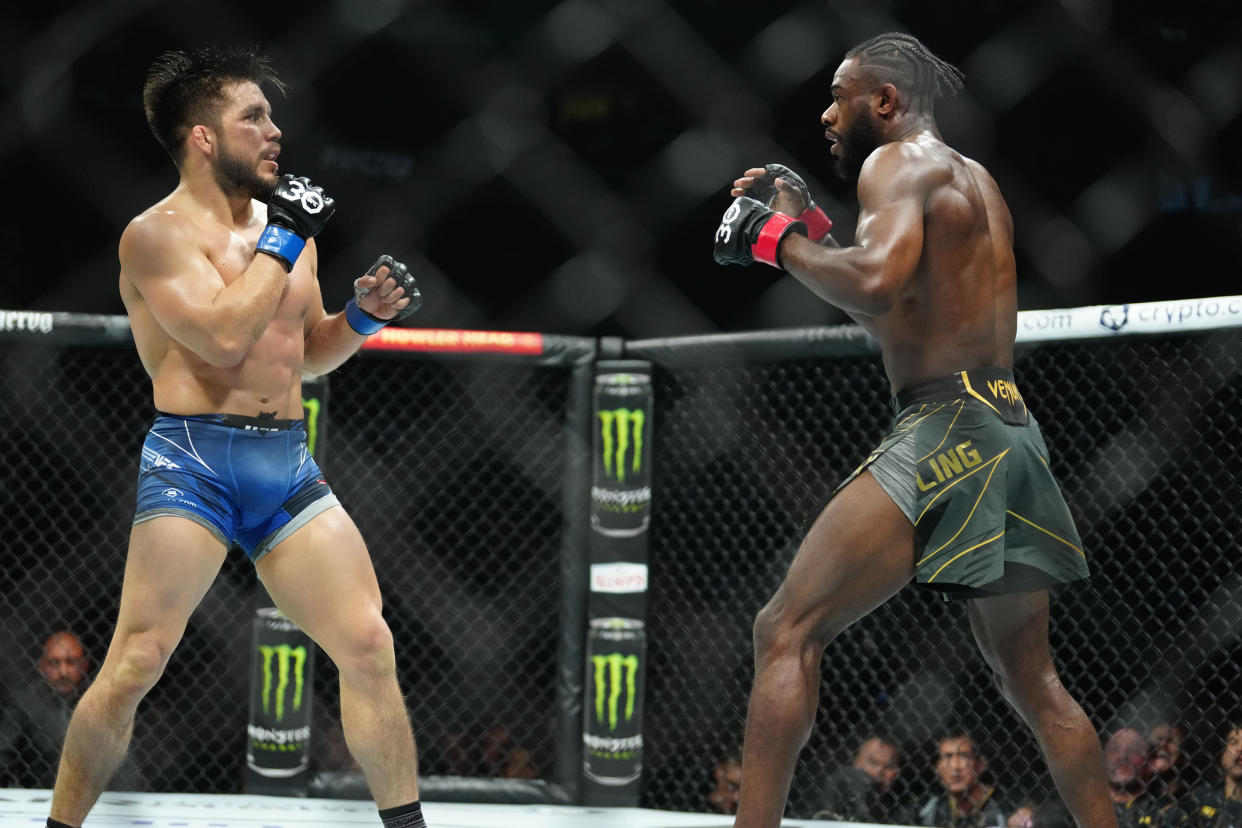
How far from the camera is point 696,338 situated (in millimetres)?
3074

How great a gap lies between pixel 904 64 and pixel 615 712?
1.64 m

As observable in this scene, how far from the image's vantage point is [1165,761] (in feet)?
9.79

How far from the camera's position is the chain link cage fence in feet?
12.3

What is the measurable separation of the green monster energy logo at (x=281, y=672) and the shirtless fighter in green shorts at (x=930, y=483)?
1405 millimetres

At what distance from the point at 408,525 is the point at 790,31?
2.38 m

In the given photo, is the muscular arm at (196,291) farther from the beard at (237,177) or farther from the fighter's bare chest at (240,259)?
the beard at (237,177)

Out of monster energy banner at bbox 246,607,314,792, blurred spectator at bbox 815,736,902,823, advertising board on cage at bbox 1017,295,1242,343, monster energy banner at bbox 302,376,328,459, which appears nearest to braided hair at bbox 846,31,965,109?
advertising board on cage at bbox 1017,295,1242,343

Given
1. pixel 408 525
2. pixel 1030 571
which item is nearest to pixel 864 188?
pixel 1030 571

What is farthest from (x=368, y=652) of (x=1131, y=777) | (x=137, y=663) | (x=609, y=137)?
(x=609, y=137)

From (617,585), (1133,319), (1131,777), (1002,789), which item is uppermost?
(1133,319)

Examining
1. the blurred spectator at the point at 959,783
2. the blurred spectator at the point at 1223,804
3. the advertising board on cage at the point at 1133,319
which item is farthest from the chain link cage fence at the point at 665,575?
the advertising board on cage at the point at 1133,319

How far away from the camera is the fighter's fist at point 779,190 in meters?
2.09

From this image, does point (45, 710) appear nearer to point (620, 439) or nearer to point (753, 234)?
point (620, 439)

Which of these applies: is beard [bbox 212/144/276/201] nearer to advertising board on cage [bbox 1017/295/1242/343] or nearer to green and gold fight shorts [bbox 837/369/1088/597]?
green and gold fight shorts [bbox 837/369/1088/597]
